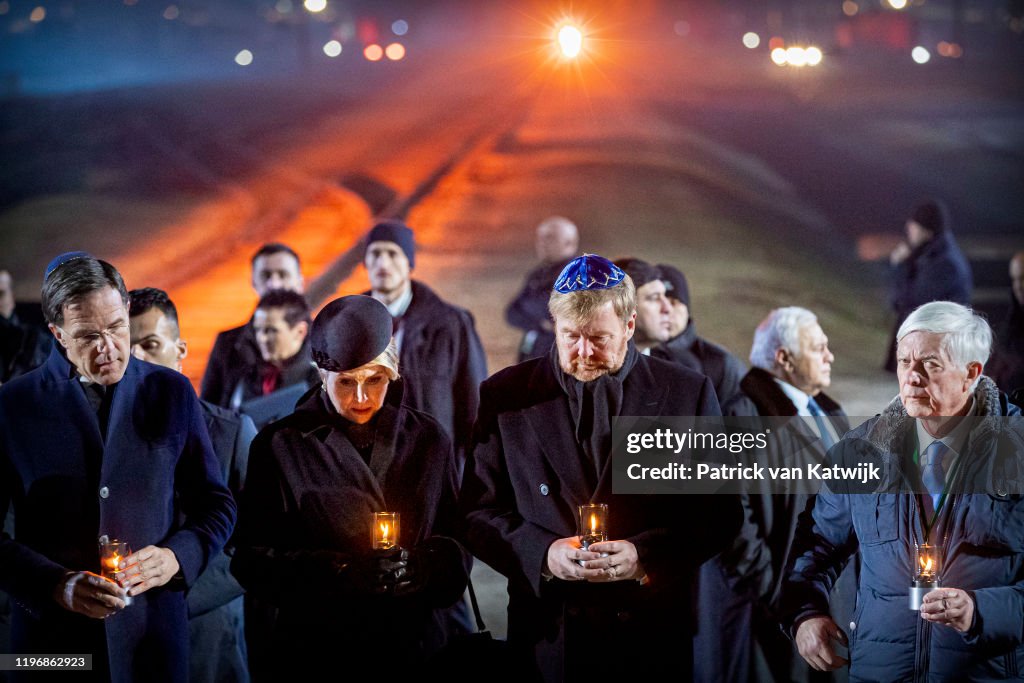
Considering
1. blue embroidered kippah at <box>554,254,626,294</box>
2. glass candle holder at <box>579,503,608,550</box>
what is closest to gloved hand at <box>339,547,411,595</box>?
glass candle holder at <box>579,503,608,550</box>

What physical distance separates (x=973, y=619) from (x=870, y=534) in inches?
12.5

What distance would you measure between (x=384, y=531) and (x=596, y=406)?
67 centimetres

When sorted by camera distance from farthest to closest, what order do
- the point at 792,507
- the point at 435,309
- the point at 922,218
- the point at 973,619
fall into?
the point at 922,218 < the point at 435,309 < the point at 792,507 < the point at 973,619

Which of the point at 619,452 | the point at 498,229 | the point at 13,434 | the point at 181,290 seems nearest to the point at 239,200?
the point at 181,290

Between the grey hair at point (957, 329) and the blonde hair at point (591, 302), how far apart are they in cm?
79

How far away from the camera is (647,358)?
10.2 ft

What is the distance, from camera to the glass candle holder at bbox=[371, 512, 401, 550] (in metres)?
2.78

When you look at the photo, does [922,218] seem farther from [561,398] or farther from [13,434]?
[13,434]

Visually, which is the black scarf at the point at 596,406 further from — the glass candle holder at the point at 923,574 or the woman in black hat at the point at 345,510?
the glass candle holder at the point at 923,574

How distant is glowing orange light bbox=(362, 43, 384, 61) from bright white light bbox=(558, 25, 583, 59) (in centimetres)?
100

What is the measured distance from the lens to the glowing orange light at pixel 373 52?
6.06m

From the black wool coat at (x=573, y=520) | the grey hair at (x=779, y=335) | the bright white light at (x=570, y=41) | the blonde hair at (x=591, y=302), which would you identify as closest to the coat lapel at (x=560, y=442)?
Result: the black wool coat at (x=573, y=520)
